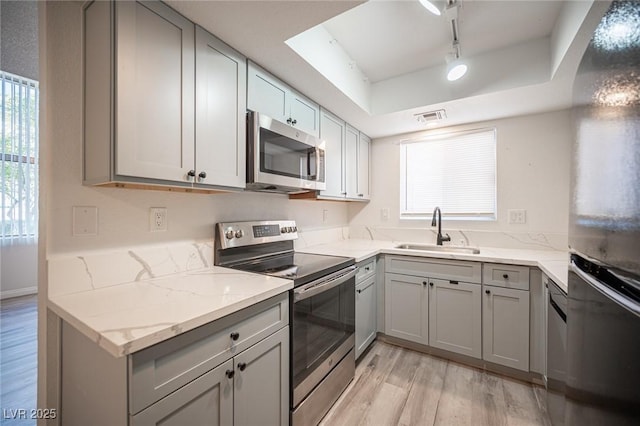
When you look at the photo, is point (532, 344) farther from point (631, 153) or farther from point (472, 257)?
point (631, 153)

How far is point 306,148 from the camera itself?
1.83 m

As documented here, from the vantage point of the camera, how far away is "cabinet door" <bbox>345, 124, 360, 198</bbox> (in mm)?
2578

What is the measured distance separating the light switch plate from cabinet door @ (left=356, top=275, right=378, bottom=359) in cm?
165

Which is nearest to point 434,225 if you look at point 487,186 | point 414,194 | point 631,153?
point 414,194

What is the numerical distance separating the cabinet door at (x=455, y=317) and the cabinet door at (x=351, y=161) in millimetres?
1115

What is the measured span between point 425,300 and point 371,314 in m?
0.47

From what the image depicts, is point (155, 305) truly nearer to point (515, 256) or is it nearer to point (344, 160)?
point (344, 160)

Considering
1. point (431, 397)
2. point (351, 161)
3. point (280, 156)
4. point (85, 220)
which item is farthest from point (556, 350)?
point (85, 220)

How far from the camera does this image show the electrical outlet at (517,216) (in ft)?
7.87

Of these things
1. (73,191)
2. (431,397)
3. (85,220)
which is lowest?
(431,397)

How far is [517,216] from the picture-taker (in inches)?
95.3

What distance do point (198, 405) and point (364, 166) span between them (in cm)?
256

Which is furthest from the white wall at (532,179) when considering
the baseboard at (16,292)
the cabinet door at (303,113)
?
the baseboard at (16,292)

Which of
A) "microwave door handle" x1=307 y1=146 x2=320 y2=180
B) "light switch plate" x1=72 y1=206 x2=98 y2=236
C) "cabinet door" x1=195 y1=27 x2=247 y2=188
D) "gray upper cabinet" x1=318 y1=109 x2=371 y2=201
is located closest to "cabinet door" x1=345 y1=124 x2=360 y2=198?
"gray upper cabinet" x1=318 y1=109 x2=371 y2=201
